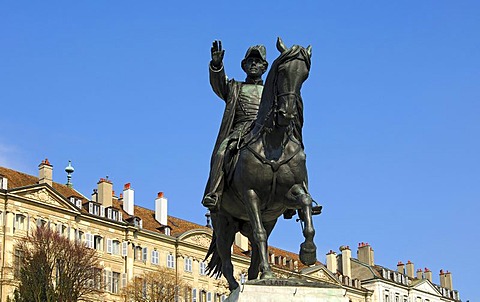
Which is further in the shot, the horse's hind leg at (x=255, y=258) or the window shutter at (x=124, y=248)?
the window shutter at (x=124, y=248)

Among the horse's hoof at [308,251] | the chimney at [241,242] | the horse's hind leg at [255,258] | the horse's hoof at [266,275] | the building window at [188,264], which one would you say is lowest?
the horse's hoof at [266,275]

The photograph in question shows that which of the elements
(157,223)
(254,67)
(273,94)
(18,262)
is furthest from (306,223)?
(157,223)

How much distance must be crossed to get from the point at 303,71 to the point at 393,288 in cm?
9109

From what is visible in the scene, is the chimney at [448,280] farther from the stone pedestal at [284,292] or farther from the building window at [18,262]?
the stone pedestal at [284,292]

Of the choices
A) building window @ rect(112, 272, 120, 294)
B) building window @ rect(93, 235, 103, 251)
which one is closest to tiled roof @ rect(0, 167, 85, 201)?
building window @ rect(93, 235, 103, 251)

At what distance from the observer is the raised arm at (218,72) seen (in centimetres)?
1216

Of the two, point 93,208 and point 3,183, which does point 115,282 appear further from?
point 3,183

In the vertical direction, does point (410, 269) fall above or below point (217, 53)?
above

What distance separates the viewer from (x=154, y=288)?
61625 mm

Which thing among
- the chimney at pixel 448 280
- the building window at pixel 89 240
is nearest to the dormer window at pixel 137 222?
the building window at pixel 89 240

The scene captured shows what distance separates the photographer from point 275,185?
1088cm

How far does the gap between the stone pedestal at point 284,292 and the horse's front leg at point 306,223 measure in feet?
1.64

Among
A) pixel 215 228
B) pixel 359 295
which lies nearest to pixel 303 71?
pixel 215 228

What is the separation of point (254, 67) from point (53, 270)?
45.3 metres
